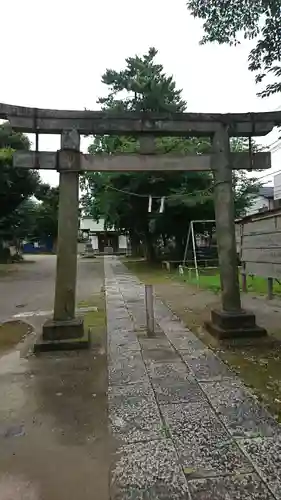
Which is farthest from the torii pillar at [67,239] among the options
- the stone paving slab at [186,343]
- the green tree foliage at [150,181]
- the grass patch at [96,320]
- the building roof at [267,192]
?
the building roof at [267,192]

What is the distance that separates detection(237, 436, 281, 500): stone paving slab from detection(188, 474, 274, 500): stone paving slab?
0.07 meters

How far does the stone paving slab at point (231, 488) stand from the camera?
2.52 meters

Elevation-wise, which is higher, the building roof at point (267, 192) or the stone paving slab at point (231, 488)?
the building roof at point (267, 192)

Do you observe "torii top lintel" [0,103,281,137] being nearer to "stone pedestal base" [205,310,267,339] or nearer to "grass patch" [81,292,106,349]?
"stone pedestal base" [205,310,267,339]

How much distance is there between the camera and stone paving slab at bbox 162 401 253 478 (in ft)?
9.33

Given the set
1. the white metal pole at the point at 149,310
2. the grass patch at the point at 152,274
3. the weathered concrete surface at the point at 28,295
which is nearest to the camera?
the white metal pole at the point at 149,310

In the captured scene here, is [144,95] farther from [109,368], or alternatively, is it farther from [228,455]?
[228,455]

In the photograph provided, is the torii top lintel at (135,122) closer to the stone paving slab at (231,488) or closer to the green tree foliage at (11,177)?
the stone paving slab at (231,488)

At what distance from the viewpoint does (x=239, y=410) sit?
12.6ft

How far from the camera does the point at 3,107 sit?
246 inches

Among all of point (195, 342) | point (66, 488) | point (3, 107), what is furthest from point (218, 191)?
point (66, 488)

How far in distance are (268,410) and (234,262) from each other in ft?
11.1

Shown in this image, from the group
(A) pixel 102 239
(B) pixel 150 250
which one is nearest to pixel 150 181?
(B) pixel 150 250

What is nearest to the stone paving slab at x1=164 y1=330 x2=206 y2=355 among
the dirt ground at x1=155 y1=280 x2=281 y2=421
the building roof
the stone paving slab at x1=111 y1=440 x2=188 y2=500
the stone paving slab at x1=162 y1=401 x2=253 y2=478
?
the dirt ground at x1=155 y1=280 x2=281 y2=421
